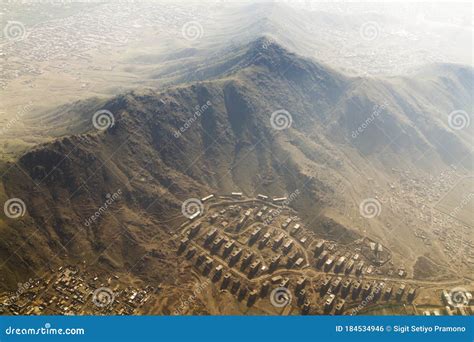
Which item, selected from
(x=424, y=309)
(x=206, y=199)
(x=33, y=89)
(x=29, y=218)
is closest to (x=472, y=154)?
(x=424, y=309)

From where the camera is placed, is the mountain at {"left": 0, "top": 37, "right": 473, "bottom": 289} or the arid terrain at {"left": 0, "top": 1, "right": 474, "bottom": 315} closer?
the arid terrain at {"left": 0, "top": 1, "right": 474, "bottom": 315}

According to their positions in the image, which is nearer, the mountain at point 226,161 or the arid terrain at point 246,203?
the arid terrain at point 246,203

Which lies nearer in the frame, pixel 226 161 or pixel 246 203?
pixel 246 203

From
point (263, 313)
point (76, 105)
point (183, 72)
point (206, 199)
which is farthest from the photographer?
point (183, 72)

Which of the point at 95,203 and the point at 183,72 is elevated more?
the point at 183,72

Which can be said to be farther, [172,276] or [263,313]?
[172,276]

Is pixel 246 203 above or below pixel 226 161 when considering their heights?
below

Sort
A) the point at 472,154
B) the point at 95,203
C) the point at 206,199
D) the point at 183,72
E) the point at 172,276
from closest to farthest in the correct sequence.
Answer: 1. the point at 172,276
2. the point at 95,203
3. the point at 206,199
4. the point at 472,154
5. the point at 183,72

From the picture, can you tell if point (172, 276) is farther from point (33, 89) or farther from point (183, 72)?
point (33, 89)
